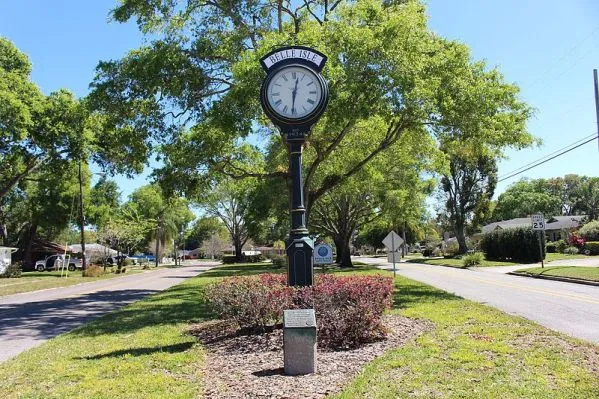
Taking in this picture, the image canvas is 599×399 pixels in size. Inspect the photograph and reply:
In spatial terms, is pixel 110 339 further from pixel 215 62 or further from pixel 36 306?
pixel 215 62

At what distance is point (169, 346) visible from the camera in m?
9.33

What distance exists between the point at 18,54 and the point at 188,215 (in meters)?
66.8

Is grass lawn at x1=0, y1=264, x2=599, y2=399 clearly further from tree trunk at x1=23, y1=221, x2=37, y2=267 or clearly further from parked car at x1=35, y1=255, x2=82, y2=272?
parked car at x1=35, y1=255, x2=82, y2=272

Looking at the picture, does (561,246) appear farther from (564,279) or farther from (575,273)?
(564,279)

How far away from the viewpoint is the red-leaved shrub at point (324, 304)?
27.4ft

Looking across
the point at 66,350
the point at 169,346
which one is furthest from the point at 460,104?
the point at 66,350

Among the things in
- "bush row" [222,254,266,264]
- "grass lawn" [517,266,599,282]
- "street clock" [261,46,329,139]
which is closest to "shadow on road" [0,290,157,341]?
"street clock" [261,46,329,139]

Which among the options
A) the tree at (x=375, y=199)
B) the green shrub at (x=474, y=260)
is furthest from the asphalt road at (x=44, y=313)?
the green shrub at (x=474, y=260)

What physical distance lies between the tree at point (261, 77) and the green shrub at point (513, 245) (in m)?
23.1

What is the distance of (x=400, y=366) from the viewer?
6812mm

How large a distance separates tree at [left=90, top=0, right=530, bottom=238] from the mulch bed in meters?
7.08

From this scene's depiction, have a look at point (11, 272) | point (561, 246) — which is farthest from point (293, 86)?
point (561, 246)

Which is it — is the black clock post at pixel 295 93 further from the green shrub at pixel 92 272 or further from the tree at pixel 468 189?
the tree at pixel 468 189

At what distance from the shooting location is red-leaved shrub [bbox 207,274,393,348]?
8.37 m
